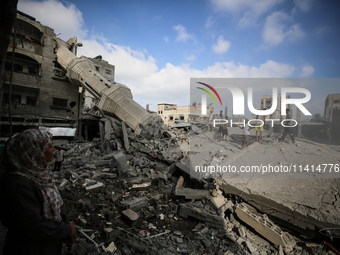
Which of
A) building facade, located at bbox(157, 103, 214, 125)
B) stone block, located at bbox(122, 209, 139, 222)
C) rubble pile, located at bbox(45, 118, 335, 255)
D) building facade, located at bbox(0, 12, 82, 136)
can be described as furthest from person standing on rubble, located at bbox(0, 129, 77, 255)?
building facade, located at bbox(157, 103, 214, 125)

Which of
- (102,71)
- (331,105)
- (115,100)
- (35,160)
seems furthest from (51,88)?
(331,105)

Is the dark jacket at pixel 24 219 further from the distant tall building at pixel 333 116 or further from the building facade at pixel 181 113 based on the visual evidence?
the building facade at pixel 181 113

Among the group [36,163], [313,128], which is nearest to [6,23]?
[36,163]

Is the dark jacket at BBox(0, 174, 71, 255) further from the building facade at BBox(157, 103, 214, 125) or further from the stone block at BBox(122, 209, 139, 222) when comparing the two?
the building facade at BBox(157, 103, 214, 125)

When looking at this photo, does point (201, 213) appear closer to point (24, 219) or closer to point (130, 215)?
point (130, 215)

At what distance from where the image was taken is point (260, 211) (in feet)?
13.6

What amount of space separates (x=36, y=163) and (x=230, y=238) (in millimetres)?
3768

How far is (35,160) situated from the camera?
54.6 inches

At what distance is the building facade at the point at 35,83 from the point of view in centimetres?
1453

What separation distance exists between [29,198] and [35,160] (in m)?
0.30

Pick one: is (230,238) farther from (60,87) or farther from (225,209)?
(60,87)

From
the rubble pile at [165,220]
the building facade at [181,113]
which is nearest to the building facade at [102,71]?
the building facade at [181,113]

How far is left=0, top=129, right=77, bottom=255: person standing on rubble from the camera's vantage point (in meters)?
1.23

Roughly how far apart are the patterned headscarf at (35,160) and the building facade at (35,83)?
16.4 m
